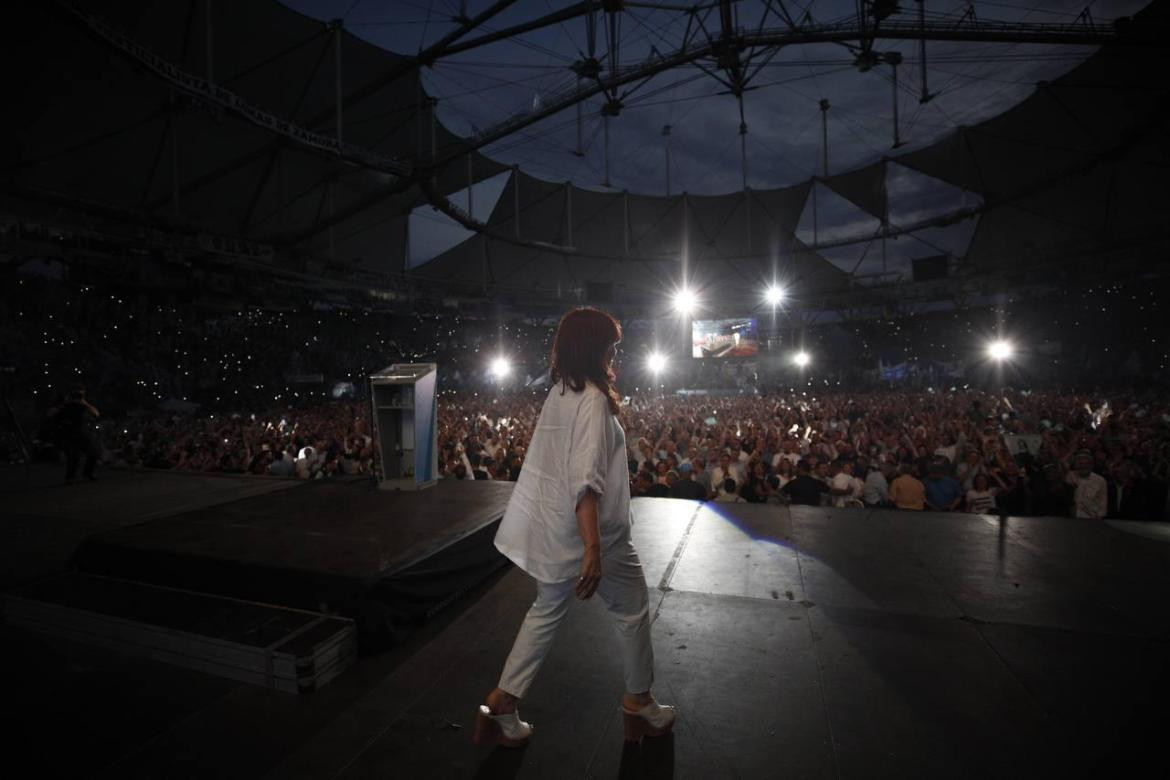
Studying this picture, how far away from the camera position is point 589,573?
1765mm

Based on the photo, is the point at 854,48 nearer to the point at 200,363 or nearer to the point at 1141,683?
the point at 1141,683

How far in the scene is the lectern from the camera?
16.8ft

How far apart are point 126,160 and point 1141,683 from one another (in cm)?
2359

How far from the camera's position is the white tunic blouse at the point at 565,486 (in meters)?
1.86

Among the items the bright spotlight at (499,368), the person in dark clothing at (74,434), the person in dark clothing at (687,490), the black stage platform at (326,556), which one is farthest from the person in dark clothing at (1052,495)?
the bright spotlight at (499,368)

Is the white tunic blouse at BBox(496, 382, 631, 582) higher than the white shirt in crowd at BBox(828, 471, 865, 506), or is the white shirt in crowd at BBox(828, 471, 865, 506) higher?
the white tunic blouse at BBox(496, 382, 631, 582)

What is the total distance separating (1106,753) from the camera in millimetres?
1768

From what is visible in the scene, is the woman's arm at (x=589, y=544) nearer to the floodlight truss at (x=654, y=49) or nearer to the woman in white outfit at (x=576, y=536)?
the woman in white outfit at (x=576, y=536)

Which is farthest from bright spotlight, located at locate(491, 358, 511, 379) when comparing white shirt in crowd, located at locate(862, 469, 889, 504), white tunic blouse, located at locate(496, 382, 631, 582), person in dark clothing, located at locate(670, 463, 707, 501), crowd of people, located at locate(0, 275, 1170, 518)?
white tunic blouse, located at locate(496, 382, 631, 582)

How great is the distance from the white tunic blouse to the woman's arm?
39 mm

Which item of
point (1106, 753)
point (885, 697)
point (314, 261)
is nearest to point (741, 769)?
point (885, 697)

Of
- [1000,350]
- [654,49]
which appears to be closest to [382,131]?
[654,49]

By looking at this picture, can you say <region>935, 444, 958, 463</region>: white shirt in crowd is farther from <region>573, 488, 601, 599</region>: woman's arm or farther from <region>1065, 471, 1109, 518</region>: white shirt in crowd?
<region>573, 488, 601, 599</region>: woman's arm

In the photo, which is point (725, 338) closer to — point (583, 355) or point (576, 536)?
point (583, 355)
